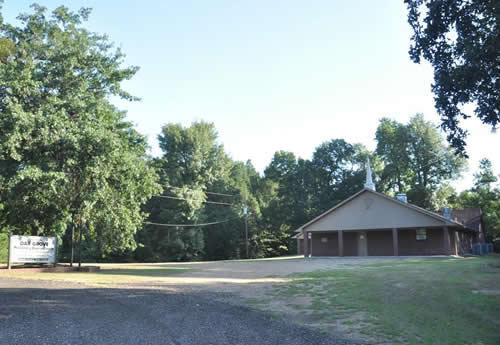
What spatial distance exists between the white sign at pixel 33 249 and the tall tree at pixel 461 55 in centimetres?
1797

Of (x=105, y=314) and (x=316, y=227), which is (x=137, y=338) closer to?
(x=105, y=314)

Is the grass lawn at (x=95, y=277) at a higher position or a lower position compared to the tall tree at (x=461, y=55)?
lower

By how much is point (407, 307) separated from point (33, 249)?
56.8ft

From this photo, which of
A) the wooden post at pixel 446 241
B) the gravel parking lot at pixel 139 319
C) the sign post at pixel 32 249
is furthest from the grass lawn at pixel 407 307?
the wooden post at pixel 446 241

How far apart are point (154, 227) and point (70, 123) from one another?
1283 inches

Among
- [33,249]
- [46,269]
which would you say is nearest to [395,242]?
[46,269]

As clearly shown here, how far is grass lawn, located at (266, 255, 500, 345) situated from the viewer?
22.9 ft

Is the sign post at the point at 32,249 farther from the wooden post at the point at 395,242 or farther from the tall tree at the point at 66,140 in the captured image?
the wooden post at the point at 395,242

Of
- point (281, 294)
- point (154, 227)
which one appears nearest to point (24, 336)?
point (281, 294)

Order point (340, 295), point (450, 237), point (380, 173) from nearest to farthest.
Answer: point (340, 295) < point (450, 237) < point (380, 173)

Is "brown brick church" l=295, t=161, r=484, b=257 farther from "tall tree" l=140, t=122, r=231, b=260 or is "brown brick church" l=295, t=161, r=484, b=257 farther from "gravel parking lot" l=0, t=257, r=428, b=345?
"gravel parking lot" l=0, t=257, r=428, b=345

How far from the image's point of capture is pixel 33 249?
1945cm

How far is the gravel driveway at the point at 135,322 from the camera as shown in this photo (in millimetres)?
6395

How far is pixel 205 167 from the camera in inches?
2060
